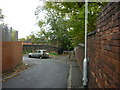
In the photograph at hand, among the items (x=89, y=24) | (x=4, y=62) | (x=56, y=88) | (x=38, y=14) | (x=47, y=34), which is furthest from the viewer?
(x=47, y=34)

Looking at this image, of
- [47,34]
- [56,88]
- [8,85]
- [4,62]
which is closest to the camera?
[56,88]

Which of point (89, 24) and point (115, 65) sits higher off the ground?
point (89, 24)

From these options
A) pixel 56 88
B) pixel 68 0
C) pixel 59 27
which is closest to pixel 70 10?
pixel 68 0

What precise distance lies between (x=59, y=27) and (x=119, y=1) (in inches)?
971

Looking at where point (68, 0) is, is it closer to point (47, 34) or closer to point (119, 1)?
point (119, 1)

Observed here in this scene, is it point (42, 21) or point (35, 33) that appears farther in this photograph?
point (35, 33)

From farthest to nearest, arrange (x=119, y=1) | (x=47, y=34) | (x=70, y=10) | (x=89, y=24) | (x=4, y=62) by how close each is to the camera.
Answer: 1. (x=47, y=34)
2. (x=4, y=62)
3. (x=89, y=24)
4. (x=70, y=10)
5. (x=119, y=1)

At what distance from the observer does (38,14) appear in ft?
87.3

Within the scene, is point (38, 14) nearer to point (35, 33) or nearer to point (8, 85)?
point (35, 33)

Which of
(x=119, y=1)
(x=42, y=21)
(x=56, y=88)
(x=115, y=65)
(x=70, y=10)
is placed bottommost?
(x=56, y=88)

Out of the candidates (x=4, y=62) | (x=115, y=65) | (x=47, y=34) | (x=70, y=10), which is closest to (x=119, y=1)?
(x=115, y=65)

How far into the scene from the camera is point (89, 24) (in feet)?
30.1

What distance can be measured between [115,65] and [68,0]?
527cm

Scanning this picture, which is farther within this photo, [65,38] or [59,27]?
[65,38]
